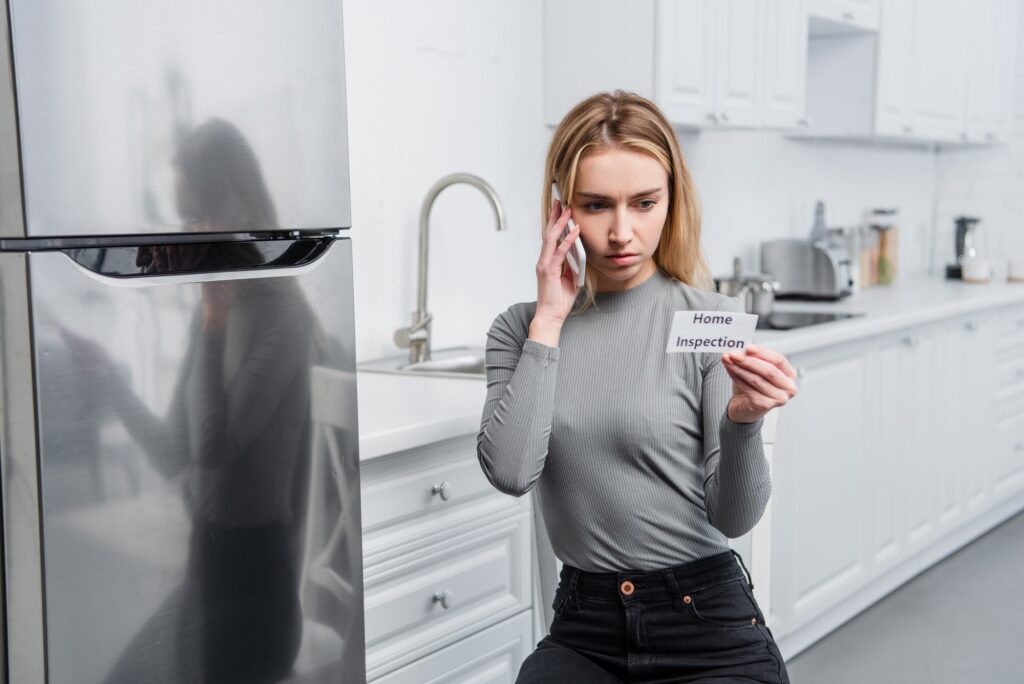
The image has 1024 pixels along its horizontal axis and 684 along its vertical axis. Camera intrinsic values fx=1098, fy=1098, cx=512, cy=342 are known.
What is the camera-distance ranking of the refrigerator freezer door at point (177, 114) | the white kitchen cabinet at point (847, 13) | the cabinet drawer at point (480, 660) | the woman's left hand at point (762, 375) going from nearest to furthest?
the refrigerator freezer door at point (177, 114)
the woman's left hand at point (762, 375)
the cabinet drawer at point (480, 660)
the white kitchen cabinet at point (847, 13)

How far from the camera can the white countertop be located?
1.74 meters

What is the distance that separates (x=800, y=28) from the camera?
3.22 m

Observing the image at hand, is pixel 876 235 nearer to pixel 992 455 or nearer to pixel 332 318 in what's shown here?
pixel 992 455

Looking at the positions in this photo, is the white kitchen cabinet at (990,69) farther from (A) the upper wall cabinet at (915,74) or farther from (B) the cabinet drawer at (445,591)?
(B) the cabinet drawer at (445,591)

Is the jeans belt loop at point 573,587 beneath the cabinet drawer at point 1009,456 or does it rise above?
above

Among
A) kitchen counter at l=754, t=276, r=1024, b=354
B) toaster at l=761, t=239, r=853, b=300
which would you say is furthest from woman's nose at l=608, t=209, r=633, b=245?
toaster at l=761, t=239, r=853, b=300

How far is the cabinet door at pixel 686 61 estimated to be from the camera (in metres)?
2.70

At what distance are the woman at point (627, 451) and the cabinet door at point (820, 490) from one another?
1.29m

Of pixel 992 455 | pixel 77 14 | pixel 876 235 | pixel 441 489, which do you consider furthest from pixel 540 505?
pixel 876 235

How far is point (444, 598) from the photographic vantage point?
5.97 feet

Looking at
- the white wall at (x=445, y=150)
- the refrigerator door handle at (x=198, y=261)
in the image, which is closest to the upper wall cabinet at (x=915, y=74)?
the white wall at (x=445, y=150)

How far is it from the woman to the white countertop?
248mm

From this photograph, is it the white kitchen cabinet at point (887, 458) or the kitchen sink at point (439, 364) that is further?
the white kitchen cabinet at point (887, 458)

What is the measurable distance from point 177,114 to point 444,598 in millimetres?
937
